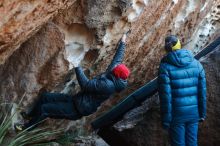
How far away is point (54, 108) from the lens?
21.9 ft

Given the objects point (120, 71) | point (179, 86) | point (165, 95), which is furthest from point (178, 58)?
point (120, 71)

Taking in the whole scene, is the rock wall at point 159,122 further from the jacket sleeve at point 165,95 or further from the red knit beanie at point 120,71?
the red knit beanie at point 120,71

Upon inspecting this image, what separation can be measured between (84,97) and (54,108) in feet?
1.55

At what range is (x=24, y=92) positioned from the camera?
21.6 ft

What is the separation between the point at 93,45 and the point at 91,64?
A: 1.59 feet

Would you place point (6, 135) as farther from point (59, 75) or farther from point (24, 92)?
point (59, 75)

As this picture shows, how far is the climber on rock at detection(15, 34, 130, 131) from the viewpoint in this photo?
20.6 feet

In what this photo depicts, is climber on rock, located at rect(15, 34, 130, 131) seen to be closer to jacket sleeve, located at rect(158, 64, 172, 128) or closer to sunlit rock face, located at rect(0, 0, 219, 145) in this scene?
sunlit rock face, located at rect(0, 0, 219, 145)

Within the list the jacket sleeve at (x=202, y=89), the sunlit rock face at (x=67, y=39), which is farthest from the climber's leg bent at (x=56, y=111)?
A: the jacket sleeve at (x=202, y=89)

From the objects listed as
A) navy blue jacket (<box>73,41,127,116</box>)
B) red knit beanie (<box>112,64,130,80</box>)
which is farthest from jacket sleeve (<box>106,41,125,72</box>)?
red knit beanie (<box>112,64,130,80</box>)

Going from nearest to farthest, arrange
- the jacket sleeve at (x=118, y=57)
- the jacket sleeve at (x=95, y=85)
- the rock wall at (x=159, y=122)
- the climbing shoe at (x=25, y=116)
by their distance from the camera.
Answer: the jacket sleeve at (x=95, y=85) < the jacket sleeve at (x=118, y=57) < the climbing shoe at (x=25, y=116) < the rock wall at (x=159, y=122)

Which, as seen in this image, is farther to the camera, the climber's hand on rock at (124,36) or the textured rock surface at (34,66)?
the climber's hand on rock at (124,36)

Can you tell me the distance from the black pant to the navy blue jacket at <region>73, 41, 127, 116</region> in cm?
17

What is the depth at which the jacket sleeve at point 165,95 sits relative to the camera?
600 cm
